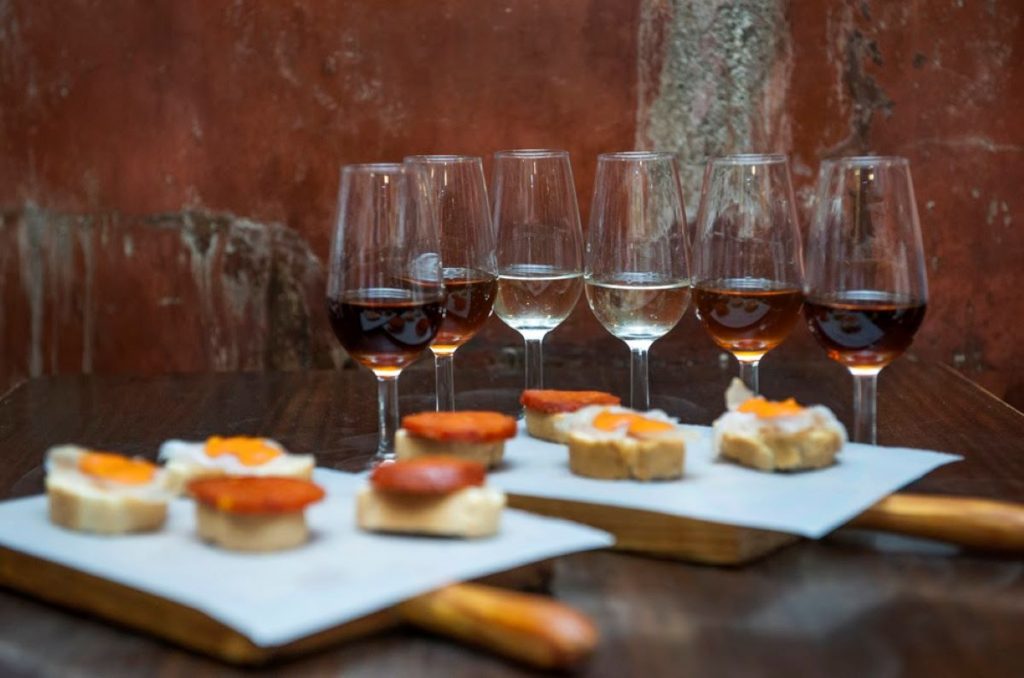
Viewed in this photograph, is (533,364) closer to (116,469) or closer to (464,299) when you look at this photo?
(464,299)

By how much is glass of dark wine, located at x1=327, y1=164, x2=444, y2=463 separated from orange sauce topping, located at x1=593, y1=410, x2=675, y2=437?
9.0 inches

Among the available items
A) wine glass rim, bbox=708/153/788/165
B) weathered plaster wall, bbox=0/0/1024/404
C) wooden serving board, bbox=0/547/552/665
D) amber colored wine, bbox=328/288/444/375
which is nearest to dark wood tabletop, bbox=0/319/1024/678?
wooden serving board, bbox=0/547/552/665

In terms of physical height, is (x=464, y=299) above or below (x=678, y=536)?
above

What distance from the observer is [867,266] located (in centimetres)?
128

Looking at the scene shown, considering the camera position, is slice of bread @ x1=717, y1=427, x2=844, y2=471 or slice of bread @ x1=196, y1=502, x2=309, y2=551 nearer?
slice of bread @ x1=196, y1=502, x2=309, y2=551

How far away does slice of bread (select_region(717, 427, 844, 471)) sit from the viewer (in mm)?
1134

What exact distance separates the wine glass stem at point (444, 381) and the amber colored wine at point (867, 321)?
0.42 m

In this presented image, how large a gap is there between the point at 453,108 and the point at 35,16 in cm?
64

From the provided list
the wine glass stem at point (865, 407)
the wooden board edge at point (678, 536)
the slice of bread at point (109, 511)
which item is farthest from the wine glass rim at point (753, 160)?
the slice of bread at point (109, 511)

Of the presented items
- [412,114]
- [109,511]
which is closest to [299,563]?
[109,511]

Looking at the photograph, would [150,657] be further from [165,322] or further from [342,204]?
[165,322]

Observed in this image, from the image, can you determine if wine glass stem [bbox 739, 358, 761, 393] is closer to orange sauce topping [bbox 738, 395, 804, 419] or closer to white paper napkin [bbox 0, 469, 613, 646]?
orange sauce topping [bbox 738, 395, 804, 419]

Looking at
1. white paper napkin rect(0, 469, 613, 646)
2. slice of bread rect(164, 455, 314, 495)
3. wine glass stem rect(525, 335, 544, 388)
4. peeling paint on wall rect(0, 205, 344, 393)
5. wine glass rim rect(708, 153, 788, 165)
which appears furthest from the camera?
peeling paint on wall rect(0, 205, 344, 393)

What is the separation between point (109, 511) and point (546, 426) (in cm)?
43
